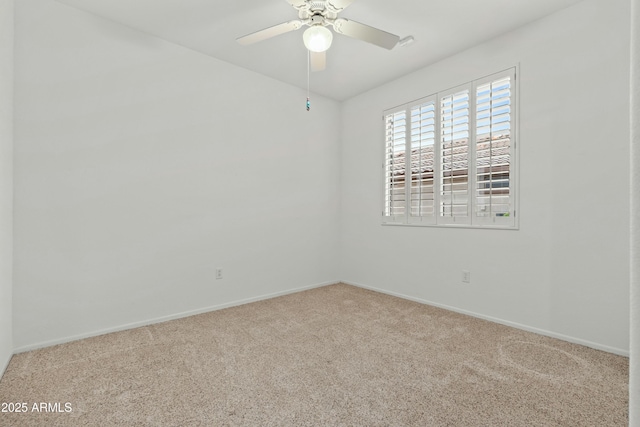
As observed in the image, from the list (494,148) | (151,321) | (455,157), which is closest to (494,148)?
(494,148)

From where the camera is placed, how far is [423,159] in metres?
3.52

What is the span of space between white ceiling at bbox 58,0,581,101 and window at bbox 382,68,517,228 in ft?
1.48

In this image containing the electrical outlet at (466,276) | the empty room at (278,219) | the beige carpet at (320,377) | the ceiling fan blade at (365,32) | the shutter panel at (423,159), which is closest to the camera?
the beige carpet at (320,377)

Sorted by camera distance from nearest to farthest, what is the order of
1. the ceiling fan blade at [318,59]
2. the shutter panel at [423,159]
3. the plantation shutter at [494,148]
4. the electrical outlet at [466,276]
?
the ceiling fan blade at [318,59], the plantation shutter at [494,148], the electrical outlet at [466,276], the shutter panel at [423,159]

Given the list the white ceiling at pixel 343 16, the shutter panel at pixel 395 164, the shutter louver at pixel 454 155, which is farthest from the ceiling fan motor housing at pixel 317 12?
the shutter panel at pixel 395 164

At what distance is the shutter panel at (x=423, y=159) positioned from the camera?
344cm

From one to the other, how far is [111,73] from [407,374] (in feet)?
10.6

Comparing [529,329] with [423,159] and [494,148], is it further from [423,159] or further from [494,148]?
[423,159]

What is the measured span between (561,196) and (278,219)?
8.98 ft

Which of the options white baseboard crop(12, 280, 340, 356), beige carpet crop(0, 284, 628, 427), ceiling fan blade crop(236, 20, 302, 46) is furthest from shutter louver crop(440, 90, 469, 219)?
white baseboard crop(12, 280, 340, 356)

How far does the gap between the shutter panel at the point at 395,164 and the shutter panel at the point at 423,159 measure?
0.41 feet

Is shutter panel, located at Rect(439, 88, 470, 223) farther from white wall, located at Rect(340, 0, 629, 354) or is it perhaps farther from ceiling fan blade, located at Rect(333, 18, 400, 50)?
ceiling fan blade, located at Rect(333, 18, 400, 50)

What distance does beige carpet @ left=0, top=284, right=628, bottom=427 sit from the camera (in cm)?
162

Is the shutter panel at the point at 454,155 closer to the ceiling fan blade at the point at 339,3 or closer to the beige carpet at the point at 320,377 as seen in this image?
the beige carpet at the point at 320,377
